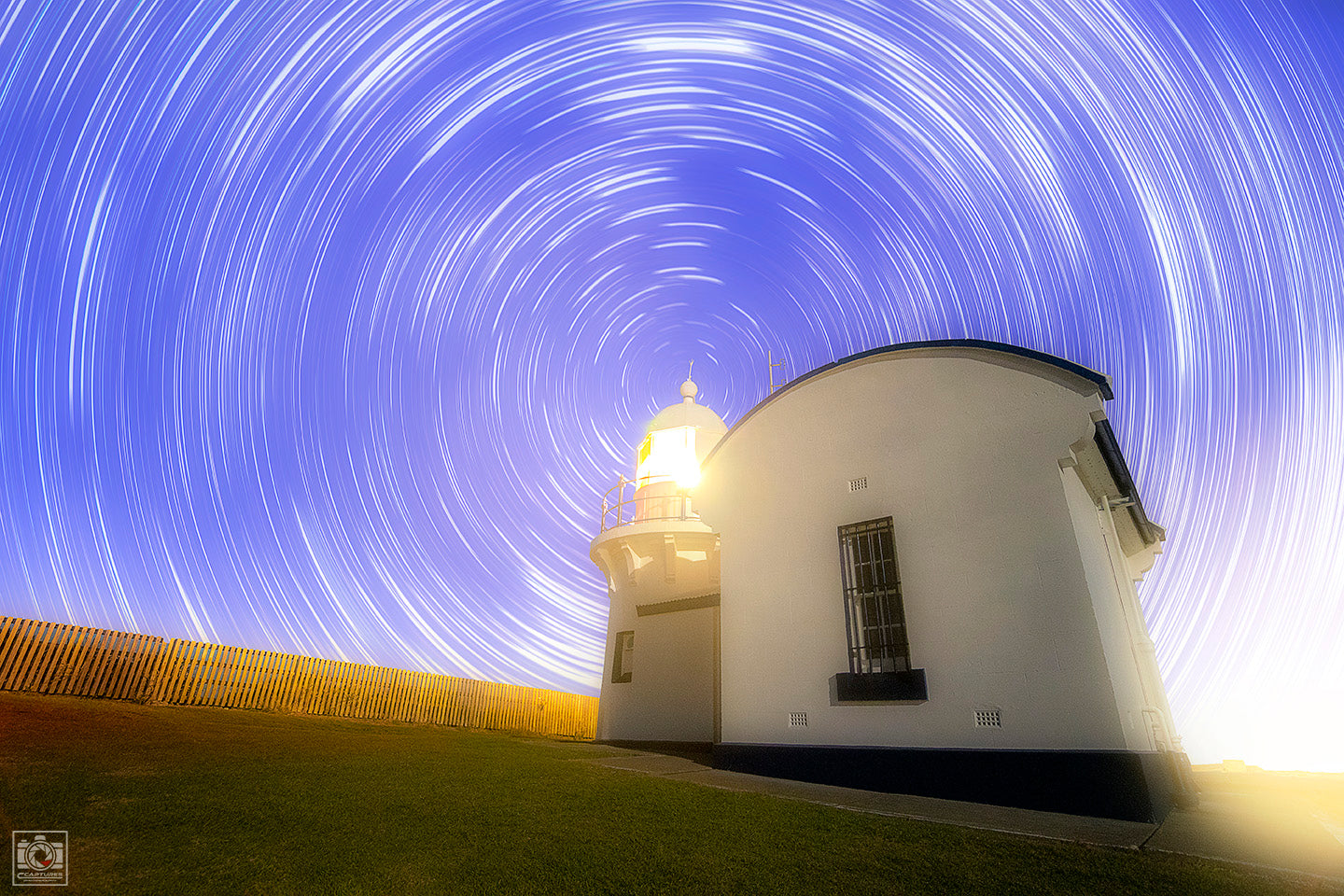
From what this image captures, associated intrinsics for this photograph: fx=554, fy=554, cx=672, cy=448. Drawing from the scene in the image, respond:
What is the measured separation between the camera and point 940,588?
793 cm

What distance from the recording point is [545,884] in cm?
330

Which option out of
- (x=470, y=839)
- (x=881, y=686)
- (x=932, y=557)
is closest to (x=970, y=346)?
(x=932, y=557)

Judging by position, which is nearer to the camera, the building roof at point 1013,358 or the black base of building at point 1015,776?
the black base of building at point 1015,776

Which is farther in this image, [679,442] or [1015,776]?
[679,442]

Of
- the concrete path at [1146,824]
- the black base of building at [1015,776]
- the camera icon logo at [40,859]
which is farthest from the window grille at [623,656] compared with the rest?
the camera icon logo at [40,859]

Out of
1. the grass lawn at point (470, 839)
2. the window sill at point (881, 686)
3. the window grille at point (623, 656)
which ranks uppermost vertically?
the window grille at point (623, 656)

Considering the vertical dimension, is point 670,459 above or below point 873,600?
above

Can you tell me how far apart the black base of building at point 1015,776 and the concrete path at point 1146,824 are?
0.18 m

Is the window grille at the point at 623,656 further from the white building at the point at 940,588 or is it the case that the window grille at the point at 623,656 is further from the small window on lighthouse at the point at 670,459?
the white building at the point at 940,588

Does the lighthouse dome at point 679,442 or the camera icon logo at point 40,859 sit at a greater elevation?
the lighthouse dome at point 679,442

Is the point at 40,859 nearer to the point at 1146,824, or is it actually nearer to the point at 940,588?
the point at 940,588

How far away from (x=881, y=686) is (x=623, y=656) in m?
9.31

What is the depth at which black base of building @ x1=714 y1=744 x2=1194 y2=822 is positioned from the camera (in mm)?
6164

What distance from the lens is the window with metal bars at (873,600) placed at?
26.6ft
